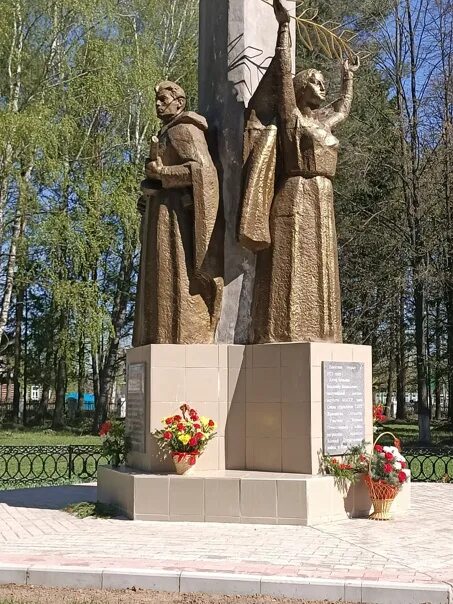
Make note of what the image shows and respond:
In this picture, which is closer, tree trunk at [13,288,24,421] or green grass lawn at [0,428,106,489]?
green grass lawn at [0,428,106,489]

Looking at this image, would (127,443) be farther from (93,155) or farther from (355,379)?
(93,155)

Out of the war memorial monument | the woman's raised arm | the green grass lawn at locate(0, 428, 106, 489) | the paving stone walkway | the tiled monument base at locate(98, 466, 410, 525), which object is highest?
the woman's raised arm

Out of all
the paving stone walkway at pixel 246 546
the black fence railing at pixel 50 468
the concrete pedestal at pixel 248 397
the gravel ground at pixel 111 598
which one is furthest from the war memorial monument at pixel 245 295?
the black fence railing at pixel 50 468

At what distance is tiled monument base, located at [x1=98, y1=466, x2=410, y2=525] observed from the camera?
793cm

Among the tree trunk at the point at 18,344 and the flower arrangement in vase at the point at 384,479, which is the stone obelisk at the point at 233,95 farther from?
the tree trunk at the point at 18,344

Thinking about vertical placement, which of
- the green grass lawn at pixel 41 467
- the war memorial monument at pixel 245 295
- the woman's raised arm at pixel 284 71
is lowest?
the green grass lawn at pixel 41 467

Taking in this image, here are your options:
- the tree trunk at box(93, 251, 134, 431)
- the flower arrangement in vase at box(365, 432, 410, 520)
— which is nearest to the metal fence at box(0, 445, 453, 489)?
the flower arrangement in vase at box(365, 432, 410, 520)

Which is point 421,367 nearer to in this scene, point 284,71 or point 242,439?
point 242,439

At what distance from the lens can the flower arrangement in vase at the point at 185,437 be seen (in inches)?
328

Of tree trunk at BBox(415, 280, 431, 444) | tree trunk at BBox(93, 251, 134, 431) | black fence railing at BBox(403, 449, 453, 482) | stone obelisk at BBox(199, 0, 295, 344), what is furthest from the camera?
tree trunk at BBox(93, 251, 134, 431)

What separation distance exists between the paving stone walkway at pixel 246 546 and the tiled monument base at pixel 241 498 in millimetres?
151

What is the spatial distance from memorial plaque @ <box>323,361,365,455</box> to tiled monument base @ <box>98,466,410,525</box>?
466 mm

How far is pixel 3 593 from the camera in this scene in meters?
5.61

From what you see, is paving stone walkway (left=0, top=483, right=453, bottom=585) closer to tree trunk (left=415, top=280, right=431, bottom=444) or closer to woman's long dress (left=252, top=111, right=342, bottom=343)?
woman's long dress (left=252, top=111, right=342, bottom=343)
